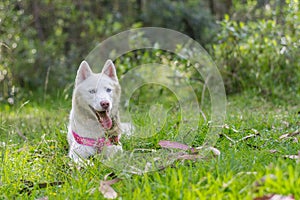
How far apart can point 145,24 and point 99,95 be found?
755cm

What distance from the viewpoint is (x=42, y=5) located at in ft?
29.9

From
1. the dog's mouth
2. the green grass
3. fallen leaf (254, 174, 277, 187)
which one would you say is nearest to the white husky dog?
the dog's mouth

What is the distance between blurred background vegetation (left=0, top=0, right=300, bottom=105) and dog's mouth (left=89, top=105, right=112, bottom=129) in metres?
1.13

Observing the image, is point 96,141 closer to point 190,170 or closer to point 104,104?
point 104,104

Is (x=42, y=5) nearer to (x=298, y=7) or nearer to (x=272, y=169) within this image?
(x=298, y=7)

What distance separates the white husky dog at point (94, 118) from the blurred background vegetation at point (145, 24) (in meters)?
0.98

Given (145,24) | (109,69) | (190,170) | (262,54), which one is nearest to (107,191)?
(190,170)

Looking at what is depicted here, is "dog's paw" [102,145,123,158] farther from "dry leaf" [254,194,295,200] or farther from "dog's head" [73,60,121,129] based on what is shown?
"dry leaf" [254,194,295,200]

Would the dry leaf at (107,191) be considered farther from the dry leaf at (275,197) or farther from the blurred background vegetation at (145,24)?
the blurred background vegetation at (145,24)

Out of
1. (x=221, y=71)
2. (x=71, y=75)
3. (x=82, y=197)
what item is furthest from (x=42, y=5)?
(x=82, y=197)

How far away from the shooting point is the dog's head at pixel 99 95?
3027mm

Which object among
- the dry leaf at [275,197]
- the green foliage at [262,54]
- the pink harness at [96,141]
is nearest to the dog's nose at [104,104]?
the pink harness at [96,141]

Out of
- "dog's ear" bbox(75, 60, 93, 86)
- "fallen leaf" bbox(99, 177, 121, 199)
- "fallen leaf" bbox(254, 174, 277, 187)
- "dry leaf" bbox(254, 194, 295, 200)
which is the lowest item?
"fallen leaf" bbox(99, 177, 121, 199)

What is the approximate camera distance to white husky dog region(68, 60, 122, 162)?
3070mm
